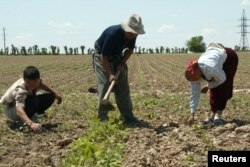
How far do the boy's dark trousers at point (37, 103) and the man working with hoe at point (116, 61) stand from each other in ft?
2.45

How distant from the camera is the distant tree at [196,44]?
119738mm

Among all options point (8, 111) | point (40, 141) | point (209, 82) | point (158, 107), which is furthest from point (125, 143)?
point (158, 107)

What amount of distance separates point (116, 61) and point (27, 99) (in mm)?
1411

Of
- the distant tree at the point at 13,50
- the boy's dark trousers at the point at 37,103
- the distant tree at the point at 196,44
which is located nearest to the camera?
the boy's dark trousers at the point at 37,103

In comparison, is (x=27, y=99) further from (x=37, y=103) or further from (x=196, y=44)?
(x=196, y=44)

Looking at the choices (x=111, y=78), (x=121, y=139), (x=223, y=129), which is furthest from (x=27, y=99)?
(x=223, y=129)

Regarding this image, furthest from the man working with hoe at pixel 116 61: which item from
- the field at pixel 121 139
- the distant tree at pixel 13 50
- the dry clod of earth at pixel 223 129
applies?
the distant tree at pixel 13 50

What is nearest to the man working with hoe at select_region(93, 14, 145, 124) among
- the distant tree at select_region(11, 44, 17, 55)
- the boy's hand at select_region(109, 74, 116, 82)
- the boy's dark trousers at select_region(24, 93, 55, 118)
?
the boy's hand at select_region(109, 74, 116, 82)

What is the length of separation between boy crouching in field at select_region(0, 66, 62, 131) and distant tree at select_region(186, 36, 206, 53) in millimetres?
113166

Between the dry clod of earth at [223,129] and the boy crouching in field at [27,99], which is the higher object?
the boy crouching in field at [27,99]

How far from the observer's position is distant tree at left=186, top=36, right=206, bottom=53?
11974cm

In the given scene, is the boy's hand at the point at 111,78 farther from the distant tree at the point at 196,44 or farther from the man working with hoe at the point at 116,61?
the distant tree at the point at 196,44

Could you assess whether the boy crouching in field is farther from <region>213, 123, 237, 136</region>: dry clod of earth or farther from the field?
<region>213, 123, 237, 136</region>: dry clod of earth

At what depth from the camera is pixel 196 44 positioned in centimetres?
12200
